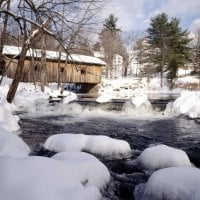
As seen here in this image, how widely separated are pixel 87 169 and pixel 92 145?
230 cm

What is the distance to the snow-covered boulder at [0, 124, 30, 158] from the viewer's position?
237 inches

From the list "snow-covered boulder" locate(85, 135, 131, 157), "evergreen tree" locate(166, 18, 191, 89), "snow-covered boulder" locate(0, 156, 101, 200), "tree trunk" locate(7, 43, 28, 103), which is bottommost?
"snow-covered boulder" locate(85, 135, 131, 157)

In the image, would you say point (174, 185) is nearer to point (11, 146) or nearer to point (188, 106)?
point (11, 146)

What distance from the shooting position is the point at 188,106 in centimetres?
1591

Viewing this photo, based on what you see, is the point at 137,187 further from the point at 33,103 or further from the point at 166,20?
the point at 166,20

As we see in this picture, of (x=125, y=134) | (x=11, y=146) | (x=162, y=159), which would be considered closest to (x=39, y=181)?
(x=11, y=146)

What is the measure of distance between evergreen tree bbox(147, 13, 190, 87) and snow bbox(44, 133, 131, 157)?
34.3 m

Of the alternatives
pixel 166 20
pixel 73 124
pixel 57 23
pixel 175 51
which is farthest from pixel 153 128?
pixel 166 20

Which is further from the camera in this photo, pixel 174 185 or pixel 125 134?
pixel 125 134

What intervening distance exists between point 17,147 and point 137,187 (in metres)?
2.51

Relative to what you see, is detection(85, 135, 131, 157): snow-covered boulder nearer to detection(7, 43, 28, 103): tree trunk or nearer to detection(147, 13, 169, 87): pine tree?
detection(7, 43, 28, 103): tree trunk

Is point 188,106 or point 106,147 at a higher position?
point 188,106

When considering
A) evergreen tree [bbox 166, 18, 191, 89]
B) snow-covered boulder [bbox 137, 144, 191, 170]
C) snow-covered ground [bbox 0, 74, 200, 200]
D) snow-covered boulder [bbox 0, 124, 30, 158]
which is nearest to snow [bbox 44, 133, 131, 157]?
snow-covered ground [bbox 0, 74, 200, 200]

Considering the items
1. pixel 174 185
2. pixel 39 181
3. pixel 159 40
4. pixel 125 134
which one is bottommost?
pixel 125 134
